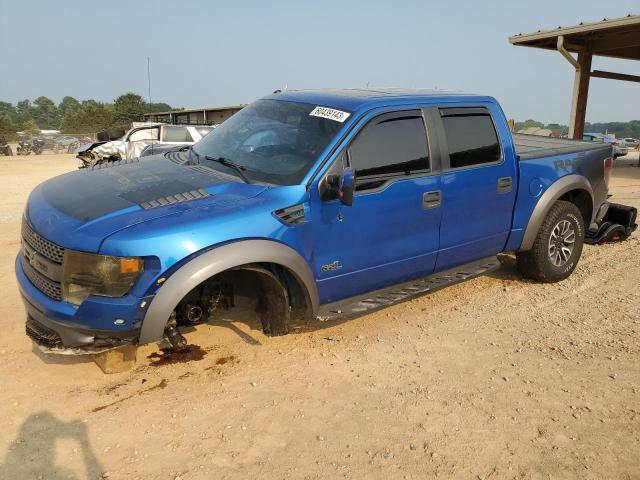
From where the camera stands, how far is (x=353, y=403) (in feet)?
10.0

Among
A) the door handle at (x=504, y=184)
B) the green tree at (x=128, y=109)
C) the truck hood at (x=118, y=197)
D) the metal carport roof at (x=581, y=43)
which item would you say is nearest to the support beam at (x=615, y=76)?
the metal carport roof at (x=581, y=43)

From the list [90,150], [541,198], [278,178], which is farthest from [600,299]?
[90,150]

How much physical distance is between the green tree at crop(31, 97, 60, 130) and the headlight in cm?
11547

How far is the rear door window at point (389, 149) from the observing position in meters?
3.49

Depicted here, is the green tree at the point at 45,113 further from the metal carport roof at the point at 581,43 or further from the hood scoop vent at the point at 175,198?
the hood scoop vent at the point at 175,198

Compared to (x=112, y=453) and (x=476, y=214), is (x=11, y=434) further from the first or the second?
(x=476, y=214)

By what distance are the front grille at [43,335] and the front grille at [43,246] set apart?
0.41 metres

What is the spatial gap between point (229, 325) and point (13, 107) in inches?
5852

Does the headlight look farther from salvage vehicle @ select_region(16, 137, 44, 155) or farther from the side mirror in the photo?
salvage vehicle @ select_region(16, 137, 44, 155)

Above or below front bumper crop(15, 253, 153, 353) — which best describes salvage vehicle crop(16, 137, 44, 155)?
below

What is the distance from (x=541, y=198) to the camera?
466 cm

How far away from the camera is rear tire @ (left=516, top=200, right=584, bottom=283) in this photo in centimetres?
485

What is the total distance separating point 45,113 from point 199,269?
129206mm

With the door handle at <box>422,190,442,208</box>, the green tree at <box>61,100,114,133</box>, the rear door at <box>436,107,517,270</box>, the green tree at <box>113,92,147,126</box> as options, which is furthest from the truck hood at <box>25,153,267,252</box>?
the green tree at <box>61,100,114,133</box>
